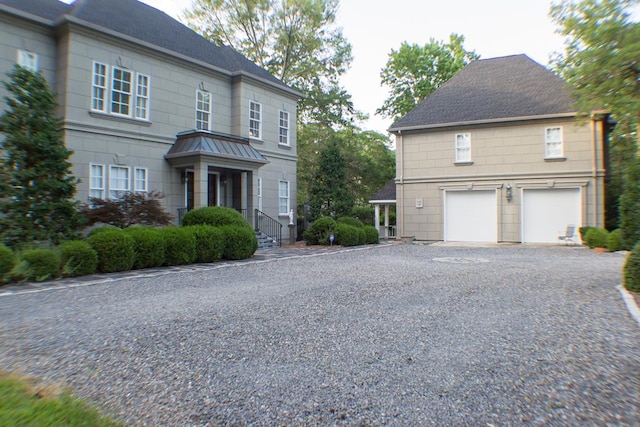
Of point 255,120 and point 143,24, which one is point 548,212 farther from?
point 143,24

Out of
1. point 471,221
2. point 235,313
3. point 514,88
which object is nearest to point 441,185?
point 471,221

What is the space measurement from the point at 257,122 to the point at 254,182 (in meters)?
2.91

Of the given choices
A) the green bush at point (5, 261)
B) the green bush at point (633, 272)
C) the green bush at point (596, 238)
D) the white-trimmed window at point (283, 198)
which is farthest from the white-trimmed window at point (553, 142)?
the green bush at point (5, 261)

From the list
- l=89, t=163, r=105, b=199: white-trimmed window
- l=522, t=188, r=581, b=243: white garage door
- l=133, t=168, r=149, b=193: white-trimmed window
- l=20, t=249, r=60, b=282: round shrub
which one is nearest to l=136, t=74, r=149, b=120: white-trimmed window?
l=133, t=168, r=149, b=193: white-trimmed window

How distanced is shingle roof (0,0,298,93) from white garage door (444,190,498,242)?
383 inches

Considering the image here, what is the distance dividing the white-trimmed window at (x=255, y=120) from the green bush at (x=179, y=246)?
8.11 metres

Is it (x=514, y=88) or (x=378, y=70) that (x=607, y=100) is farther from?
(x=378, y=70)

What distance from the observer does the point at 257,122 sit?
1770cm

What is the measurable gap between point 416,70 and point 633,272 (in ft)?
92.0

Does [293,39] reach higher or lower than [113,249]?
higher

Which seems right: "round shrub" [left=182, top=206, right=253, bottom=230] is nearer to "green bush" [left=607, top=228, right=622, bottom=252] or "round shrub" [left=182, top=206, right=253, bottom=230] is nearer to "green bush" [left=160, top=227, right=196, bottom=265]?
"green bush" [left=160, top=227, right=196, bottom=265]

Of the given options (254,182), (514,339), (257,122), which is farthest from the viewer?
(257,122)

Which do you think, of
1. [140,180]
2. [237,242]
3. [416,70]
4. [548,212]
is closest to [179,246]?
[237,242]

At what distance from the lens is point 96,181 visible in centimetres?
1252
